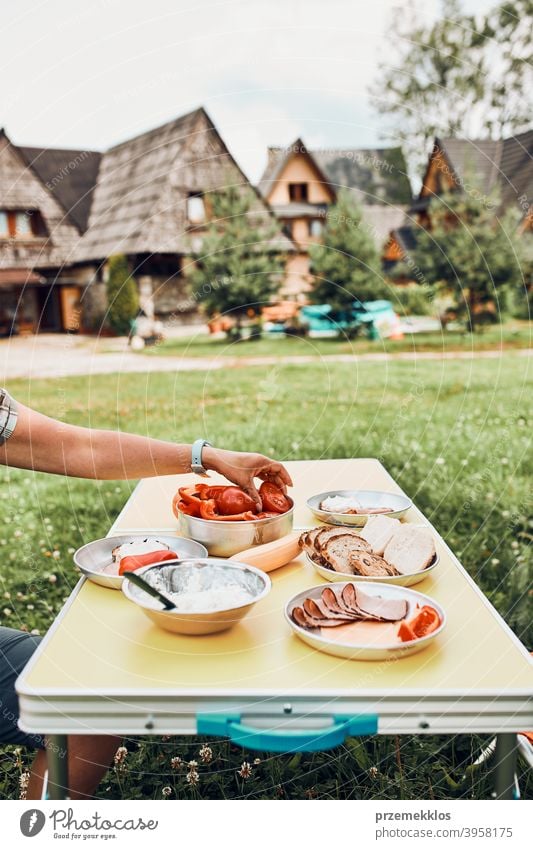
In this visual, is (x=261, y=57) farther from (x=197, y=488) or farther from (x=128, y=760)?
(x=128, y=760)

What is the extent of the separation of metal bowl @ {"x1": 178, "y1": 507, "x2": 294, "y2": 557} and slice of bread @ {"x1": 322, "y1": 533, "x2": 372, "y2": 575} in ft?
0.53

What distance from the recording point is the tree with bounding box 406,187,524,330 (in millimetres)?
12008

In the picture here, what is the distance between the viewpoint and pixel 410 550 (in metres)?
1.54

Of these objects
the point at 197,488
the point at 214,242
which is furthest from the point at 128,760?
the point at 214,242

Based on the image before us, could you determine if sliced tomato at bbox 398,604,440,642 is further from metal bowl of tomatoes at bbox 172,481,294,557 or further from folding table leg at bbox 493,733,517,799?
metal bowl of tomatoes at bbox 172,481,294,557

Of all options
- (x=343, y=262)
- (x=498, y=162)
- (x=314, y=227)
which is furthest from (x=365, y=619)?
(x=314, y=227)

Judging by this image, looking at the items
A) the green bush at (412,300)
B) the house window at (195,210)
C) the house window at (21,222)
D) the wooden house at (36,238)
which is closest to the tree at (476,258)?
the green bush at (412,300)

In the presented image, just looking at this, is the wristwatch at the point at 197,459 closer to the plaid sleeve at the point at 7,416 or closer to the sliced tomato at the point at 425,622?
the plaid sleeve at the point at 7,416

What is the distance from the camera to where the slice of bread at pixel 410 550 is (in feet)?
4.97

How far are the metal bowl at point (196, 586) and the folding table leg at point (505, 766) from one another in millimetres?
435

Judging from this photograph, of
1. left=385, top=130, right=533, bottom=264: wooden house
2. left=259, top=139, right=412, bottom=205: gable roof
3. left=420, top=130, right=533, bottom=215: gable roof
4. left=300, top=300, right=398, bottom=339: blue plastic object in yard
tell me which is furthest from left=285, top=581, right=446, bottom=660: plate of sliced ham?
left=259, top=139, right=412, bottom=205: gable roof

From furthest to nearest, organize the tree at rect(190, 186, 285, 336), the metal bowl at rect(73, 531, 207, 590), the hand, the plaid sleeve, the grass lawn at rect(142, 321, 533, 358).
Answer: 1. the tree at rect(190, 186, 285, 336)
2. the grass lawn at rect(142, 321, 533, 358)
3. the hand
4. the plaid sleeve
5. the metal bowl at rect(73, 531, 207, 590)

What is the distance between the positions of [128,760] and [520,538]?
6.77 ft

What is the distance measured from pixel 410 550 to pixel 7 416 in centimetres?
90
